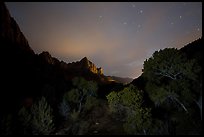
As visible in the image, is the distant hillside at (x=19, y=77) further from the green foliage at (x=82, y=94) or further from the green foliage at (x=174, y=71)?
the green foliage at (x=174, y=71)

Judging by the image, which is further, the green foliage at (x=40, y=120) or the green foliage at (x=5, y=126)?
the green foliage at (x=40, y=120)

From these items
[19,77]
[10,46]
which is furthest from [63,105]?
[10,46]

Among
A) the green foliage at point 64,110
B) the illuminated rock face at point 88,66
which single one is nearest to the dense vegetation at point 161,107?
the green foliage at point 64,110

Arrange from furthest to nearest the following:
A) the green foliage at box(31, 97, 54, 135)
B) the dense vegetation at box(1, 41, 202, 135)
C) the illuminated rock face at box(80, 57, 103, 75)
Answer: the illuminated rock face at box(80, 57, 103, 75)
the green foliage at box(31, 97, 54, 135)
the dense vegetation at box(1, 41, 202, 135)

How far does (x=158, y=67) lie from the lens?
2881cm

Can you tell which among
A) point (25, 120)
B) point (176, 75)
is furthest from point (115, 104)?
point (25, 120)

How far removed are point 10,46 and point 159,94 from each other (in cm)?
8176

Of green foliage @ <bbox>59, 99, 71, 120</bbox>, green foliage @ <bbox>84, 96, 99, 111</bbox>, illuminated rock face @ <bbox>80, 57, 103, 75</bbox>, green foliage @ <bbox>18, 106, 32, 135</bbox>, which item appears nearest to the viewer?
green foliage @ <bbox>18, 106, 32, 135</bbox>

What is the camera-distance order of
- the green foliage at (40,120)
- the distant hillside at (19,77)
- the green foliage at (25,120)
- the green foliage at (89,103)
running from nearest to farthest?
the green foliage at (25,120) → the green foliage at (40,120) → the green foliage at (89,103) → the distant hillside at (19,77)

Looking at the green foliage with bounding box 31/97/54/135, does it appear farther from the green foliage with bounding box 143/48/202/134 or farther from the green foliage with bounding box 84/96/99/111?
the green foliage with bounding box 143/48/202/134

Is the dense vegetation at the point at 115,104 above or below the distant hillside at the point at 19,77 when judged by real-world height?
below

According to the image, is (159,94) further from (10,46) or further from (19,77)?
(10,46)

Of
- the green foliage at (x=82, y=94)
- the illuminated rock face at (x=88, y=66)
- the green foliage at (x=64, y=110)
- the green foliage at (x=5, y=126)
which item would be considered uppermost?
the illuminated rock face at (x=88, y=66)

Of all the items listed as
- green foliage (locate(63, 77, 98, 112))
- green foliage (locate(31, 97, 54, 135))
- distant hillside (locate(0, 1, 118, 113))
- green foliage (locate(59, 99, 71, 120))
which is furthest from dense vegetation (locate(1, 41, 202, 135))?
distant hillside (locate(0, 1, 118, 113))
